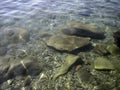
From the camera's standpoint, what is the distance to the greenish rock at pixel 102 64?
24.5 feet

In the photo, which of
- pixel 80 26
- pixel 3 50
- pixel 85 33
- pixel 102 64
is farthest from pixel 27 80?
pixel 80 26

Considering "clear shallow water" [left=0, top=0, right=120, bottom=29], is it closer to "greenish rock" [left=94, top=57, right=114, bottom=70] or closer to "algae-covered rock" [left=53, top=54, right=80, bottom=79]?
"algae-covered rock" [left=53, top=54, right=80, bottom=79]

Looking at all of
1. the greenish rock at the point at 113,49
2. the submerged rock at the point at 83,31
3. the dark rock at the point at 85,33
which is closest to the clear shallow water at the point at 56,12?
the submerged rock at the point at 83,31

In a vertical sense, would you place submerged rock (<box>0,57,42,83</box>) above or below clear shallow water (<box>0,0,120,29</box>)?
below

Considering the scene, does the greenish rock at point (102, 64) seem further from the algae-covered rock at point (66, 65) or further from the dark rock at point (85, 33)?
the dark rock at point (85, 33)

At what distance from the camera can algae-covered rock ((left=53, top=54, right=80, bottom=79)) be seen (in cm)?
739

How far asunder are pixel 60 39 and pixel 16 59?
85.7 inches

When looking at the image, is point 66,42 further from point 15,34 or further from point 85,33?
point 15,34

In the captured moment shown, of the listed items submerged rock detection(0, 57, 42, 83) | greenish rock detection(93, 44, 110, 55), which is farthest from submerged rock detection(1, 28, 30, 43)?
greenish rock detection(93, 44, 110, 55)

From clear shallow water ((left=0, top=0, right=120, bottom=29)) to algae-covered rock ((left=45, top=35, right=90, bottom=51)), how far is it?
1.44 meters

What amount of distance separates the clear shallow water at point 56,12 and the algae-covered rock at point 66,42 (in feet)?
4.73

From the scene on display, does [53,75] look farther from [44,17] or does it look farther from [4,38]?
[44,17]

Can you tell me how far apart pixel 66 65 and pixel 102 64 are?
136 cm

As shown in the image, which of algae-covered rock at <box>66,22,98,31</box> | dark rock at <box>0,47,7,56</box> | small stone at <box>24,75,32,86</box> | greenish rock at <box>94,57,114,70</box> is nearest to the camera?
small stone at <box>24,75,32,86</box>
